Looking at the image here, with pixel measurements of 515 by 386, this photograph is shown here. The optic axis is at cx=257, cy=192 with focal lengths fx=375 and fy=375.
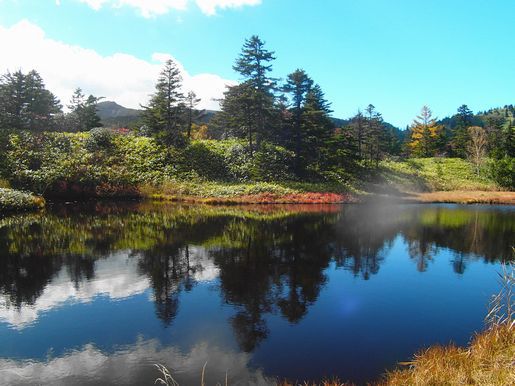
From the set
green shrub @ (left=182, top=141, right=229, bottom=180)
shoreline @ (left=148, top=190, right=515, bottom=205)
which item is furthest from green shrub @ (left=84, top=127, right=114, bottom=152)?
shoreline @ (left=148, top=190, right=515, bottom=205)

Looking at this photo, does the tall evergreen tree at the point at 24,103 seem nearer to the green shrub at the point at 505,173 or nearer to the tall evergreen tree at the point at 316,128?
the tall evergreen tree at the point at 316,128

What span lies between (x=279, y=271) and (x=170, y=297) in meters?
4.77

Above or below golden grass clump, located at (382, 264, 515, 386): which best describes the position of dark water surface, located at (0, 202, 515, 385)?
below

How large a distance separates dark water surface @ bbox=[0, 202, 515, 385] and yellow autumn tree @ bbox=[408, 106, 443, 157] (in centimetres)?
6103

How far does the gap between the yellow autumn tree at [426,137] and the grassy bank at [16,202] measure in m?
75.0

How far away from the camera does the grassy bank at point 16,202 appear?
97.1 ft

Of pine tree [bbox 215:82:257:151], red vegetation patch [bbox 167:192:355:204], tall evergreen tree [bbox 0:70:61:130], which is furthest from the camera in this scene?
tall evergreen tree [bbox 0:70:61:130]

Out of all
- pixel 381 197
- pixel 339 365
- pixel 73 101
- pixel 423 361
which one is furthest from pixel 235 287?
pixel 73 101

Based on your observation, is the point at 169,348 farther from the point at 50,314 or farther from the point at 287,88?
the point at 287,88

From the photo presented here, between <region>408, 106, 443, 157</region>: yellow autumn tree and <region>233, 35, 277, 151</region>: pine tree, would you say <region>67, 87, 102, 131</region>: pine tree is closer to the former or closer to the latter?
<region>233, 35, 277, 151</region>: pine tree

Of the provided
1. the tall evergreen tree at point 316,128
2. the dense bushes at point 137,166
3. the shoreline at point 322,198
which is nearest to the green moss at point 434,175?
the dense bushes at point 137,166

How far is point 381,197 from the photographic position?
49656 millimetres

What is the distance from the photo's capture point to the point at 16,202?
30219mm

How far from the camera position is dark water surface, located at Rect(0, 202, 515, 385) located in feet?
27.3
